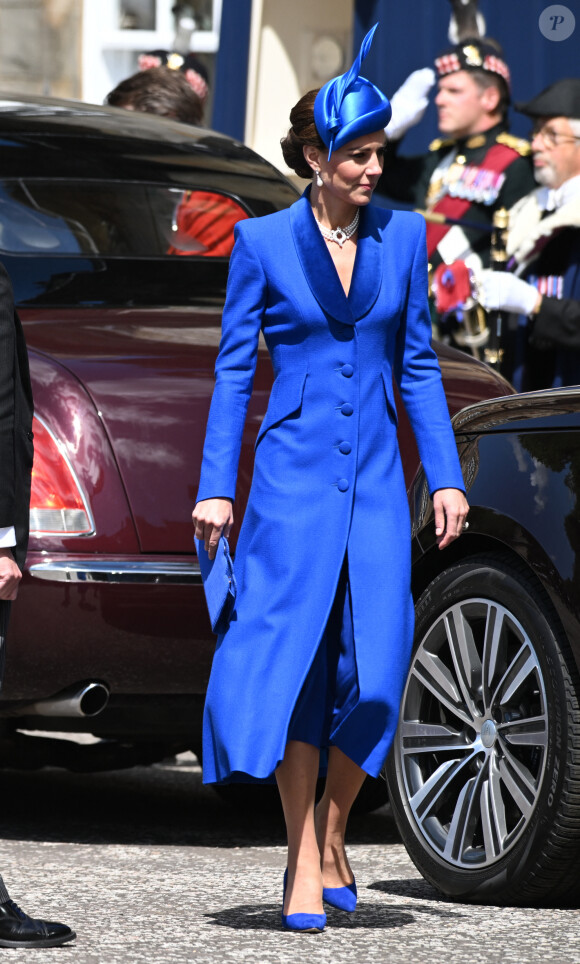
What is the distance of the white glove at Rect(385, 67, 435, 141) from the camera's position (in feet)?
30.1

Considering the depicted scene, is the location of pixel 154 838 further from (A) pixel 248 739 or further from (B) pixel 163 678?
(A) pixel 248 739

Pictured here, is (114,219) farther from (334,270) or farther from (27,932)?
(27,932)

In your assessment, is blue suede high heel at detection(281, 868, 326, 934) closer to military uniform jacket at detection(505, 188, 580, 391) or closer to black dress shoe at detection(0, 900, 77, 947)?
black dress shoe at detection(0, 900, 77, 947)

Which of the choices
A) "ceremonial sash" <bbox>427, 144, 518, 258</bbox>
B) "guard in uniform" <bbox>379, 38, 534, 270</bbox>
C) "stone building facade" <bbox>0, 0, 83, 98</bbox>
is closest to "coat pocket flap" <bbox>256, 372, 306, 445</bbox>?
"guard in uniform" <bbox>379, 38, 534, 270</bbox>

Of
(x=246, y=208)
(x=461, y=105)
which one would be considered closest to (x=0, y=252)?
(x=246, y=208)

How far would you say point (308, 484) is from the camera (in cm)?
418

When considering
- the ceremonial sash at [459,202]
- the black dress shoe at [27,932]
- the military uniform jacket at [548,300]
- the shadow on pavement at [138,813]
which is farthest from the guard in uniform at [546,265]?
the black dress shoe at [27,932]

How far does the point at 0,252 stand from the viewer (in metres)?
6.17

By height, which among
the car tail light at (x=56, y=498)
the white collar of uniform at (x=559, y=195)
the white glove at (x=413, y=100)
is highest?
the white glove at (x=413, y=100)

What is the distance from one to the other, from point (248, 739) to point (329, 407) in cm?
73

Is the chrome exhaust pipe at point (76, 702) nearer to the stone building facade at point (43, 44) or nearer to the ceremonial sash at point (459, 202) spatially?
the ceremonial sash at point (459, 202)

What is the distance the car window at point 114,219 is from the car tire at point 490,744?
212cm

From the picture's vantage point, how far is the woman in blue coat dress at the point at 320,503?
412 centimetres

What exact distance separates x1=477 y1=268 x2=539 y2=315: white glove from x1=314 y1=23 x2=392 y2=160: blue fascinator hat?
10.9ft
